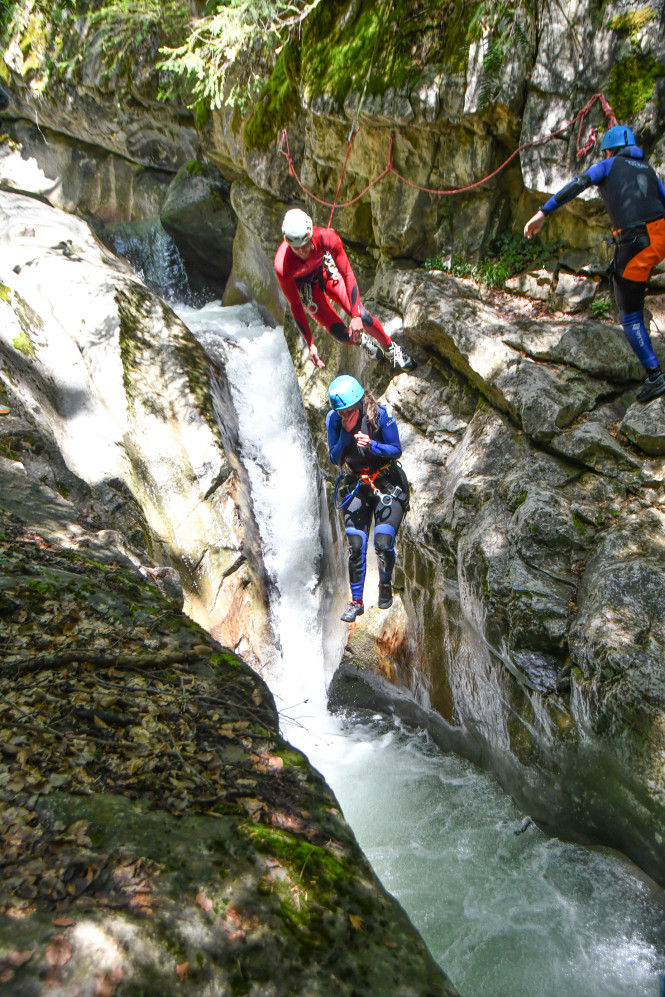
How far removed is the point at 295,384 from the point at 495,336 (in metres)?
4.59

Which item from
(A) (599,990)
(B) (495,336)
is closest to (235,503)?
(B) (495,336)

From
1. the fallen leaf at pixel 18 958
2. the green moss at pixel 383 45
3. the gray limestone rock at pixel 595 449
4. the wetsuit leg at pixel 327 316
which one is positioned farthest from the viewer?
the wetsuit leg at pixel 327 316

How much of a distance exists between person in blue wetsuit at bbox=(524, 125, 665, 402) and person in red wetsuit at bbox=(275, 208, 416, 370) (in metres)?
2.36

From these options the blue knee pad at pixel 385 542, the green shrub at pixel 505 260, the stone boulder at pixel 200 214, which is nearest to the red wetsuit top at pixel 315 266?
the green shrub at pixel 505 260

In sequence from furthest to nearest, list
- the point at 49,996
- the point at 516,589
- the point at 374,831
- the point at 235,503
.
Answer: the point at 235,503 < the point at 374,831 < the point at 516,589 < the point at 49,996

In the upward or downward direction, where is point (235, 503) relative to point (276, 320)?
downward

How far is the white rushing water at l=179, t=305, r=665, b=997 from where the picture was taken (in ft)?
13.4

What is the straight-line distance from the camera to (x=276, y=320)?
11.7 metres

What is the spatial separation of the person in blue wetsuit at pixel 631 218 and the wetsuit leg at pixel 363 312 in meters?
2.37

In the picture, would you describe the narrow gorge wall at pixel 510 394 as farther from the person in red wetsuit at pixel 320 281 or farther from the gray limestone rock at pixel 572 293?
the person in red wetsuit at pixel 320 281

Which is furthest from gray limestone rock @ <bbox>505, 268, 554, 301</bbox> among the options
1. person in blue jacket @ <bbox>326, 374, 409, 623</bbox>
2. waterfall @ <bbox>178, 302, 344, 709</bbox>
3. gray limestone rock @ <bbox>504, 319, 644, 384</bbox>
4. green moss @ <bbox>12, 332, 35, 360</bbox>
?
green moss @ <bbox>12, 332, 35, 360</bbox>

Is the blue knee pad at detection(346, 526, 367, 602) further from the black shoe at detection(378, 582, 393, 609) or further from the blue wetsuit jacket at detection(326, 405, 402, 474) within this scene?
the blue wetsuit jacket at detection(326, 405, 402, 474)

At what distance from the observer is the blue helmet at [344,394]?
5.89 meters

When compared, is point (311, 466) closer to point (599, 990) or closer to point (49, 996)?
point (599, 990)
